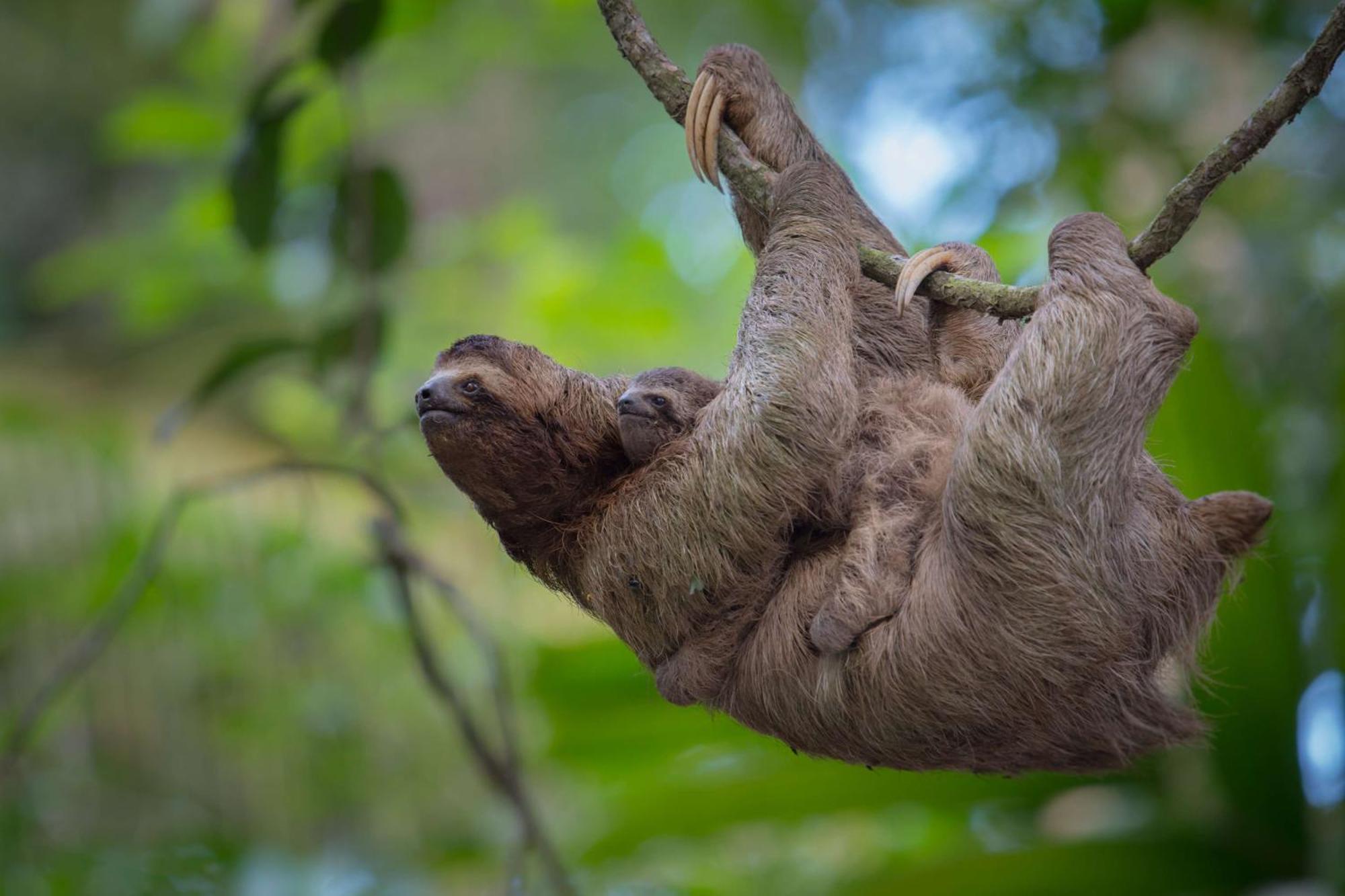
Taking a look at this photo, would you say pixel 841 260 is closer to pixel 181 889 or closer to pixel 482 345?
pixel 482 345

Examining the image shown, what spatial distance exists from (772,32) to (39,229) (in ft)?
47.9

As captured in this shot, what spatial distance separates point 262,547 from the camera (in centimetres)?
929

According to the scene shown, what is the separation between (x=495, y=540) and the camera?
8914 millimetres

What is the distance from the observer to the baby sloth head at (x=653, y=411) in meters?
4.09

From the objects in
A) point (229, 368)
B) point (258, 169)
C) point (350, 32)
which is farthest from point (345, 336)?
point (350, 32)

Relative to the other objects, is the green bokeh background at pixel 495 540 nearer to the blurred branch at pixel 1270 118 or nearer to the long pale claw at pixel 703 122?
the long pale claw at pixel 703 122

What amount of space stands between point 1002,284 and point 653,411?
4.08ft

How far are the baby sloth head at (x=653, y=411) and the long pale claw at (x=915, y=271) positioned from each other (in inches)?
33.9

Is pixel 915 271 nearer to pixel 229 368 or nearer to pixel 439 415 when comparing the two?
pixel 439 415

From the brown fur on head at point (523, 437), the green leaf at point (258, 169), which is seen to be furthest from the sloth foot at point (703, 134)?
the green leaf at point (258, 169)

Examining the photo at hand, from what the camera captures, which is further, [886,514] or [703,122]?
[703,122]

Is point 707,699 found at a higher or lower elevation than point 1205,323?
lower

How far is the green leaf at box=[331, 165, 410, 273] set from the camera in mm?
5730

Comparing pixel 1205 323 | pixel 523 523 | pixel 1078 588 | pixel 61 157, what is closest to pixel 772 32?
pixel 1205 323
